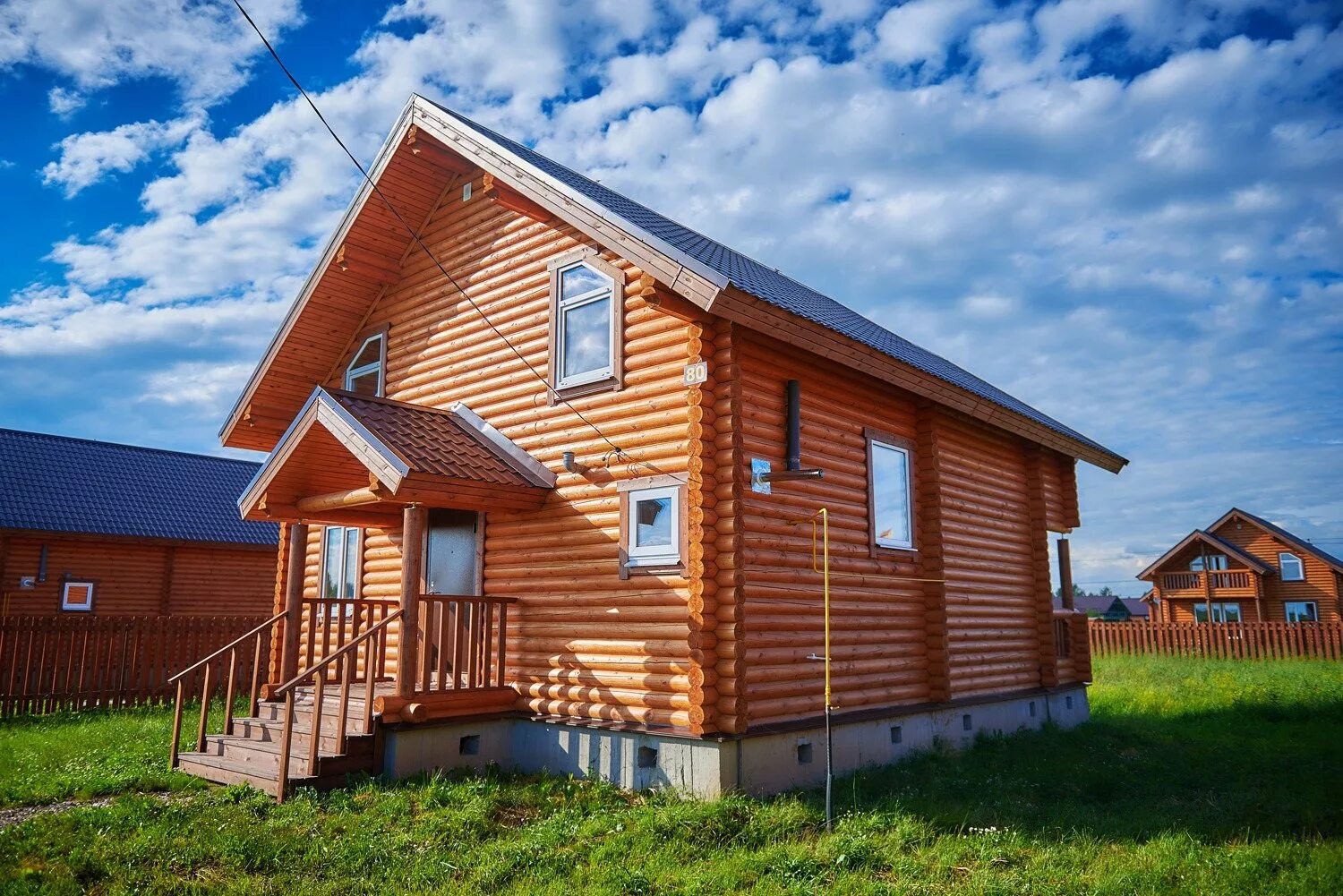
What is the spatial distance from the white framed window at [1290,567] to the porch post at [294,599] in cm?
4630

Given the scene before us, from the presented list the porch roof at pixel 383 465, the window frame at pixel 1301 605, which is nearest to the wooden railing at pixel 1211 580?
the window frame at pixel 1301 605

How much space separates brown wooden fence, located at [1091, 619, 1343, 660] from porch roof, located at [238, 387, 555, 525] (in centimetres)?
2777

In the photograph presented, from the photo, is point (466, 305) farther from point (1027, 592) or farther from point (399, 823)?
point (1027, 592)

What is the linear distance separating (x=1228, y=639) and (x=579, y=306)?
28.8 metres

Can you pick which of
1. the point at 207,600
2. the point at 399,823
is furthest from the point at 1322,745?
the point at 207,600

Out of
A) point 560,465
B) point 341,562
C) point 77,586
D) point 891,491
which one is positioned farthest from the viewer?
point 77,586

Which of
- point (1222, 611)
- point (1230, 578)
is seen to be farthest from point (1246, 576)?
point (1222, 611)

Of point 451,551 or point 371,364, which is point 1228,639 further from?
point 371,364

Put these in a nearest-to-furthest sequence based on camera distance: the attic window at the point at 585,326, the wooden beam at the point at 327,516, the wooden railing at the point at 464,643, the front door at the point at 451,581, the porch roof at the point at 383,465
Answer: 1. the porch roof at the point at 383,465
2. the wooden railing at the point at 464,643
3. the front door at the point at 451,581
4. the attic window at the point at 585,326
5. the wooden beam at the point at 327,516

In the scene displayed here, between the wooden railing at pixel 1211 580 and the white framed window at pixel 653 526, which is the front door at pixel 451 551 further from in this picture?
the wooden railing at pixel 1211 580

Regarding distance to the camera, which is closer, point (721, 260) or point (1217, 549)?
point (721, 260)

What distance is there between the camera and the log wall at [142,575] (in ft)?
74.5

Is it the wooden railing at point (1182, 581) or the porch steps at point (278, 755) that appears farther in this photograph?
the wooden railing at point (1182, 581)

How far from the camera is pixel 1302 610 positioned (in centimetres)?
4506
